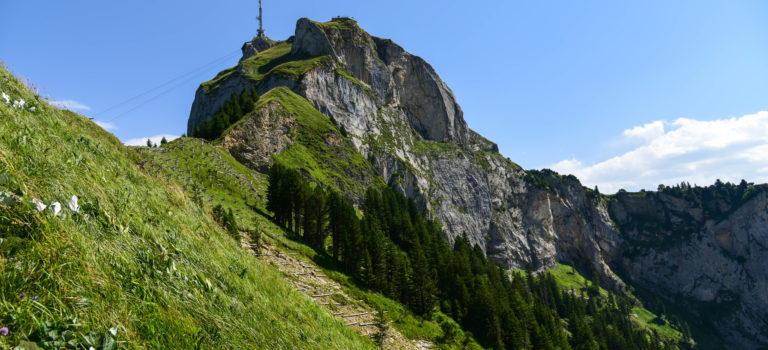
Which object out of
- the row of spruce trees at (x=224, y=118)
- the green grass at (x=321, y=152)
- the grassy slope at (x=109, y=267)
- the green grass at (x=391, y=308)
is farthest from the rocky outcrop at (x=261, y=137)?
the grassy slope at (x=109, y=267)

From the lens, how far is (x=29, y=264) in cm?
333

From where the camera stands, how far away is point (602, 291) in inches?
6614

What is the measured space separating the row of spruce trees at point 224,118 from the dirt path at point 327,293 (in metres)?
51.6

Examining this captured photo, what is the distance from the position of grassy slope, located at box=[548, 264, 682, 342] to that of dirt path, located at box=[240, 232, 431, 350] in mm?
145879

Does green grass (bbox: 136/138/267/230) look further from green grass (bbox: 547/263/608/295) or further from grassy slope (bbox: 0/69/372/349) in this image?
green grass (bbox: 547/263/608/295)

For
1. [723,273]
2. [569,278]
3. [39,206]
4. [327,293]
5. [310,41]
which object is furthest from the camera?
[723,273]

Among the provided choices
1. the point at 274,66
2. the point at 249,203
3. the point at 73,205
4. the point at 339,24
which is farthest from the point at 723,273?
the point at 73,205

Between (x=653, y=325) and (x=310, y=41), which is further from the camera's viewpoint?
(x=653, y=325)

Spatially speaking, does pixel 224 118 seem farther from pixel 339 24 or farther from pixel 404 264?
pixel 339 24

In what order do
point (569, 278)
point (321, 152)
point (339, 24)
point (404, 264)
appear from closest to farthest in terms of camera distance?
point (404, 264) < point (321, 152) < point (339, 24) < point (569, 278)

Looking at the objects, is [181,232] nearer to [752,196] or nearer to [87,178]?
[87,178]

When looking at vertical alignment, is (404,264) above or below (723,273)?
above

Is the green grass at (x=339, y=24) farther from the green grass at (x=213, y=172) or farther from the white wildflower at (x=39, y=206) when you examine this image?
the white wildflower at (x=39, y=206)

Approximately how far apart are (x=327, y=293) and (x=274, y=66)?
13292 centimetres
